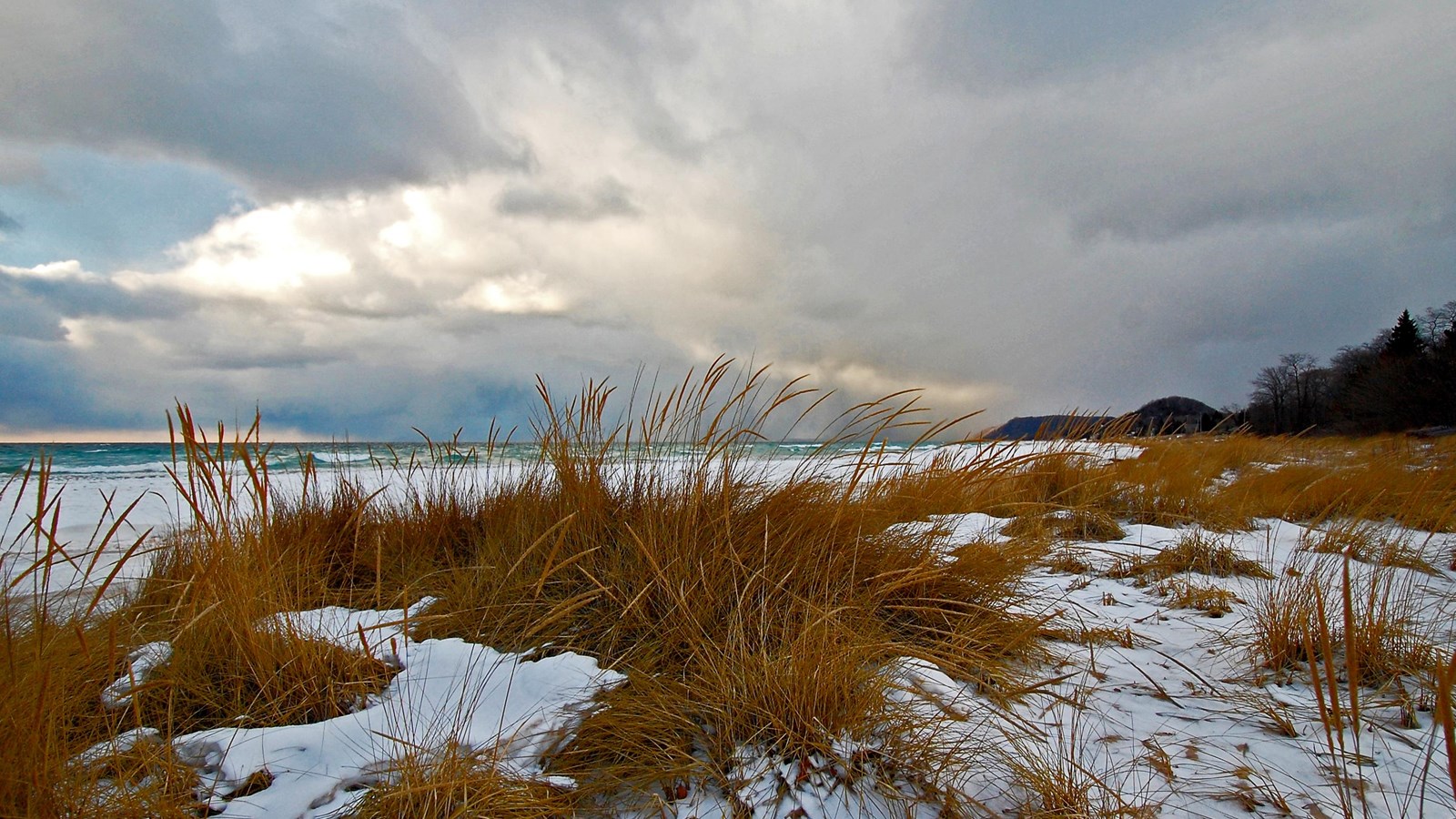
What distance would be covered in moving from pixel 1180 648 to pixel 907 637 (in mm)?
1061

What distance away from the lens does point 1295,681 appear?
77.8 inches

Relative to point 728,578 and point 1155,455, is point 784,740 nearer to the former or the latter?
point 728,578

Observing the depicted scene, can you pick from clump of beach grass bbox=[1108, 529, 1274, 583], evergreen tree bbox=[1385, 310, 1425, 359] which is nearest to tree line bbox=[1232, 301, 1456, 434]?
evergreen tree bbox=[1385, 310, 1425, 359]

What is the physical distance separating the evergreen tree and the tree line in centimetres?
3

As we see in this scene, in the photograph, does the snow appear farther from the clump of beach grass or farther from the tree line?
the tree line

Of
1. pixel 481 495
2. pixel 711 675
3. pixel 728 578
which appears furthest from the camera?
pixel 481 495

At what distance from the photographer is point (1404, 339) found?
2977cm

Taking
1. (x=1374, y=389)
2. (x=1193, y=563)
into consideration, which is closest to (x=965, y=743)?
(x=1193, y=563)

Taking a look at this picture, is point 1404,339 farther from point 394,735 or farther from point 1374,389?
point 394,735

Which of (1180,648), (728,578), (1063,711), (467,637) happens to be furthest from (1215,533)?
(467,637)

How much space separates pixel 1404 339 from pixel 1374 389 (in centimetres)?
1209

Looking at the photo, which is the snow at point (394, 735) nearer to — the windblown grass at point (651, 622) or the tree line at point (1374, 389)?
the windblown grass at point (651, 622)

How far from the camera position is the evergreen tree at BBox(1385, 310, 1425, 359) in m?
28.5

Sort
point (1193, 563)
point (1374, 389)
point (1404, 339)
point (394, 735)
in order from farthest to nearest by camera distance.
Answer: point (1404, 339) < point (1374, 389) < point (1193, 563) < point (394, 735)
